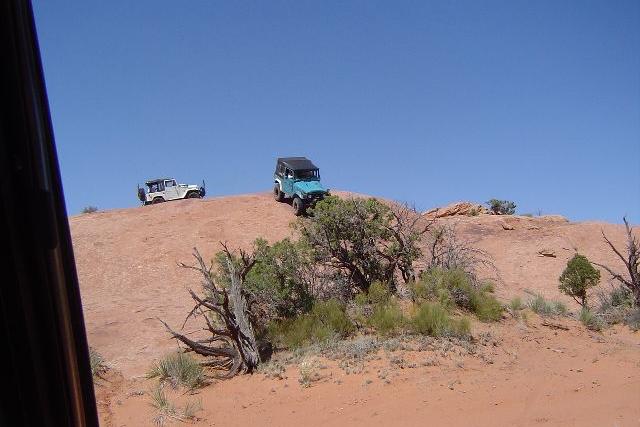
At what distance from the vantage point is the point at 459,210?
150 ft

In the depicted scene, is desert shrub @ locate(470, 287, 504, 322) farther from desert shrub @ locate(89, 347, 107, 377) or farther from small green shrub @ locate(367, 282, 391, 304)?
desert shrub @ locate(89, 347, 107, 377)

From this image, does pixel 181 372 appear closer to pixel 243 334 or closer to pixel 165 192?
pixel 243 334

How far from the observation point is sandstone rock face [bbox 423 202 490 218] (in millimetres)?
45144

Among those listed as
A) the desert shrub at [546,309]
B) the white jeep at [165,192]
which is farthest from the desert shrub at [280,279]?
the white jeep at [165,192]

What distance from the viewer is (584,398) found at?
11.1 metres

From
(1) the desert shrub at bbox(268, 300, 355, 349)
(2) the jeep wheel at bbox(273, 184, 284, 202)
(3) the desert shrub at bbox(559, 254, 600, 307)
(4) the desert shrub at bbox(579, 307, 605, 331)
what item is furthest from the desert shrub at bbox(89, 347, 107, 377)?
(2) the jeep wheel at bbox(273, 184, 284, 202)

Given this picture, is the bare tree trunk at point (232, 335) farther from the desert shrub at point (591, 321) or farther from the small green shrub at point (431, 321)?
the desert shrub at point (591, 321)

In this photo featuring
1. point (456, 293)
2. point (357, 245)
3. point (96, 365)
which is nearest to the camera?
point (96, 365)

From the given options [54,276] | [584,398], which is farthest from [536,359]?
[54,276]

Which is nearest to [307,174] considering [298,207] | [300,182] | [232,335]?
[300,182]

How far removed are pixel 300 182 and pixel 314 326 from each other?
18037mm

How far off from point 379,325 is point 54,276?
13801 millimetres

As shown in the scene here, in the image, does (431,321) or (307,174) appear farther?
(307,174)

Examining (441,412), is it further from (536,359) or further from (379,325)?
(379,325)
